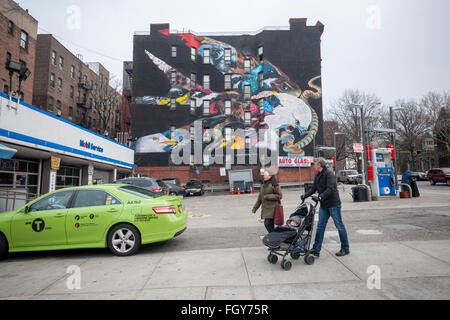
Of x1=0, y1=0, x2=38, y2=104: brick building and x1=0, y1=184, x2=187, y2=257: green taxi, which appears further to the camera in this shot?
x1=0, y1=0, x2=38, y2=104: brick building

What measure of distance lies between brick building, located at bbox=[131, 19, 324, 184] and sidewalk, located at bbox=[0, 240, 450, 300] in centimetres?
2992

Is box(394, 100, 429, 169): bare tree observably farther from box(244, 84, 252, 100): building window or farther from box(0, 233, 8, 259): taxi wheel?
box(0, 233, 8, 259): taxi wheel

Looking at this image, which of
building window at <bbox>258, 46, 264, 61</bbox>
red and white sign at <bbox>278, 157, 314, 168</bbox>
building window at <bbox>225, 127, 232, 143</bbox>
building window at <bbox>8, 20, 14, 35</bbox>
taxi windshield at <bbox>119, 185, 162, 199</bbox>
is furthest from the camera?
building window at <bbox>258, 46, 264, 61</bbox>

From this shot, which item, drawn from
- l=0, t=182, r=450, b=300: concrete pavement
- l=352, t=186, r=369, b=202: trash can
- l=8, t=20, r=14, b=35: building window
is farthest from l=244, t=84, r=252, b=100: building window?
l=0, t=182, r=450, b=300: concrete pavement

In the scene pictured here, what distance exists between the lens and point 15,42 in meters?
23.6

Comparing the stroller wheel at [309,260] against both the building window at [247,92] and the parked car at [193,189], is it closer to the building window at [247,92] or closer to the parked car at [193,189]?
the parked car at [193,189]

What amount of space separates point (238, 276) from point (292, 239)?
112 cm

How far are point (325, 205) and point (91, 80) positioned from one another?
1799 inches

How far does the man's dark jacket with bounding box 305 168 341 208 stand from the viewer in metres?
4.81

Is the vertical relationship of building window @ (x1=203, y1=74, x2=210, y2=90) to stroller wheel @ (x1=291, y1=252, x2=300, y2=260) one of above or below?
above

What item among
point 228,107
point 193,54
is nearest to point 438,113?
point 228,107

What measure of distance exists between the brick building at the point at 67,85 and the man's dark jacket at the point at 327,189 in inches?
1303

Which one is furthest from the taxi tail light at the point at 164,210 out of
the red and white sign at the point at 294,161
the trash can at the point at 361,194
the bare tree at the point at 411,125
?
the bare tree at the point at 411,125

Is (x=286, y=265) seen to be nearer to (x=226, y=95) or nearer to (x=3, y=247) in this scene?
(x=3, y=247)
